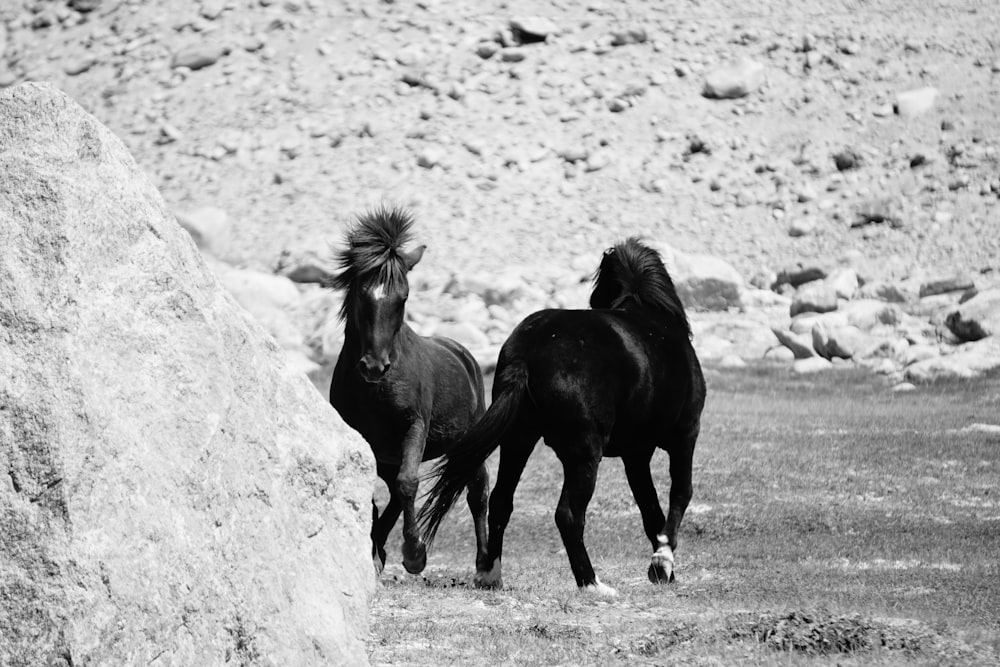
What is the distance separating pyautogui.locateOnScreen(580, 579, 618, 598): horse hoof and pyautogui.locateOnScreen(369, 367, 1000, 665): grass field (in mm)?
176

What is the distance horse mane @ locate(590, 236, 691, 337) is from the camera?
11.5 m

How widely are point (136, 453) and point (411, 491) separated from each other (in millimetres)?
5405

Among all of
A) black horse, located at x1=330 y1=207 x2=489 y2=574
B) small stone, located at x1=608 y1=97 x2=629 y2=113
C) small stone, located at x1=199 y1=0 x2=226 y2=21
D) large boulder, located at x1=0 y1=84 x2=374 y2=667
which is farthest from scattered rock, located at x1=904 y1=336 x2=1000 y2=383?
small stone, located at x1=199 y1=0 x2=226 y2=21

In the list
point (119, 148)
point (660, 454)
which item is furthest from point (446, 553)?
point (119, 148)

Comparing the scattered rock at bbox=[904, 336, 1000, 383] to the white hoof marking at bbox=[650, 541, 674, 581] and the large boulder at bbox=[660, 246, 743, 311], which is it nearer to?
the large boulder at bbox=[660, 246, 743, 311]

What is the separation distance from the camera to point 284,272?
4084cm

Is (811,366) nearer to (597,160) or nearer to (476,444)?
(597,160)

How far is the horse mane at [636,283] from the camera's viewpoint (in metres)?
11.5

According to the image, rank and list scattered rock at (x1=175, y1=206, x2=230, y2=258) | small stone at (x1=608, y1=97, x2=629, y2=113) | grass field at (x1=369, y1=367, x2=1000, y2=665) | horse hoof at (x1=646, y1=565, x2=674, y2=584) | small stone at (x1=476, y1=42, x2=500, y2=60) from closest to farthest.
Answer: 1. grass field at (x1=369, y1=367, x2=1000, y2=665)
2. horse hoof at (x1=646, y1=565, x2=674, y2=584)
3. scattered rock at (x1=175, y1=206, x2=230, y2=258)
4. small stone at (x1=608, y1=97, x2=629, y2=113)
5. small stone at (x1=476, y1=42, x2=500, y2=60)

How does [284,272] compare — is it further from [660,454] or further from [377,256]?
[377,256]

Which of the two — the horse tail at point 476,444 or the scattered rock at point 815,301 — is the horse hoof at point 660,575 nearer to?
the horse tail at point 476,444

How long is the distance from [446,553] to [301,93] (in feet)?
123

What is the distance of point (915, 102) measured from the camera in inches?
1802

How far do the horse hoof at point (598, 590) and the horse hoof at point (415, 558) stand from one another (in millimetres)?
1352
